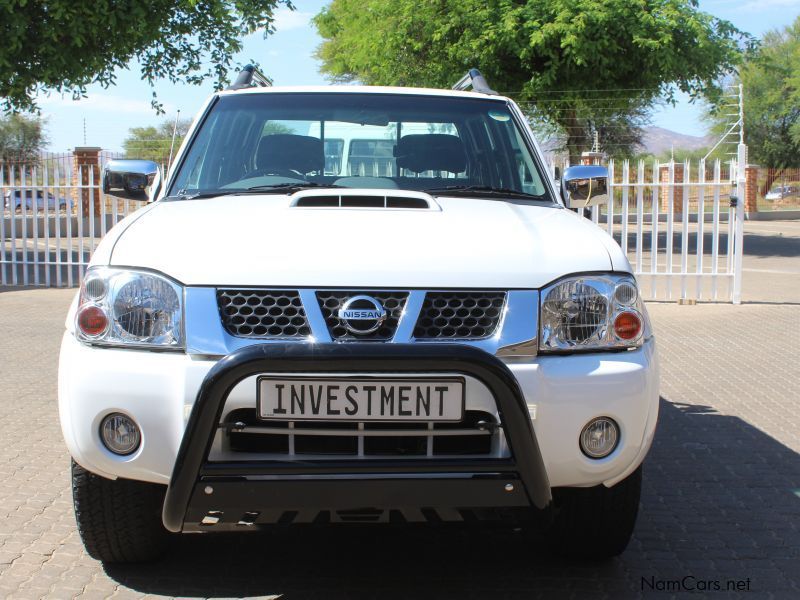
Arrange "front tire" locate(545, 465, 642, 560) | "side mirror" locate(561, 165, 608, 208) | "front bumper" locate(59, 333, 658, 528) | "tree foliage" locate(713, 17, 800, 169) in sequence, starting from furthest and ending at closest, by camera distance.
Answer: "tree foliage" locate(713, 17, 800, 169) < "side mirror" locate(561, 165, 608, 208) < "front tire" locate(545, 465, 642, 560) < "front bumper" locate(59, 333, 658, 528)

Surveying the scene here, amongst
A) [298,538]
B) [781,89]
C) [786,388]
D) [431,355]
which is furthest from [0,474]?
[781,89]

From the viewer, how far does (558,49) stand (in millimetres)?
22094

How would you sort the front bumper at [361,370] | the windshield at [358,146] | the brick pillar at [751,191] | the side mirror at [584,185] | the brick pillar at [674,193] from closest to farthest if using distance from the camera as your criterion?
the front bumper at [361,370] → the windshield at [358,146] → the side mirror at [584,185] → the brick pillar at [674,193] → the brick pillar at [751,191]

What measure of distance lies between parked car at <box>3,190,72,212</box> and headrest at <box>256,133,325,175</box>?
36.6 feet

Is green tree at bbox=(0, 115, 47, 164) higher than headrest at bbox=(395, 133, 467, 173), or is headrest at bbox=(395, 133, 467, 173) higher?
green tree at bbox=(0, 115, 47, 164)

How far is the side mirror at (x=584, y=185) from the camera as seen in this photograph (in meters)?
4.68

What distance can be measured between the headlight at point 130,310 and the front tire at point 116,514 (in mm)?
532

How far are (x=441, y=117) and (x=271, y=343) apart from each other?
2217mm

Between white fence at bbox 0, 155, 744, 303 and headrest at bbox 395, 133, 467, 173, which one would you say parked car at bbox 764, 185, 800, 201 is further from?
headrest at bbox 395, 133, 467, 173

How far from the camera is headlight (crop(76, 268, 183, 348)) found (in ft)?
9.93

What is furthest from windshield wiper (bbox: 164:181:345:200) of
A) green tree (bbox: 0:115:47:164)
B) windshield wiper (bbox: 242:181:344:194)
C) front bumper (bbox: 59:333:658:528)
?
green tree (bbox: 0:115:47:164)

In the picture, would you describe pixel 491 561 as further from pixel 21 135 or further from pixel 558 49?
pixel 21 135

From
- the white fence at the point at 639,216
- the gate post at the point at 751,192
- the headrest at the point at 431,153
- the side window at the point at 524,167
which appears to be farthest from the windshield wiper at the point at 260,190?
the gate post at the point at 751,192

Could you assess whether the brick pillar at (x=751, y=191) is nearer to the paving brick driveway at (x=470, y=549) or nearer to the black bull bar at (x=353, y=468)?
the paving brick driveway at (x=470, y=549)
